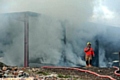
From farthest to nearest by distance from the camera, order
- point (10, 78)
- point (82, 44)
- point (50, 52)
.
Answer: point (82, 44), point (50, 52), point (10, 78)

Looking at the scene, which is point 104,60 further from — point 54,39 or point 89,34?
point 54,39

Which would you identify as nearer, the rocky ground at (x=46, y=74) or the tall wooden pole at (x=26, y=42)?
the rocky ground at (x=46, y=74)

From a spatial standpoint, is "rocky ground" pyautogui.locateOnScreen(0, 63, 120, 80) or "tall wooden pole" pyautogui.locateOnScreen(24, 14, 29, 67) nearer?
"rocky ground" pyautogui.locateOnScreen(0, 63, 120, 80)

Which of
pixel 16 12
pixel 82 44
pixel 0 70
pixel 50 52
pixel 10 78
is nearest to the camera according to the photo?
pixel 10 78

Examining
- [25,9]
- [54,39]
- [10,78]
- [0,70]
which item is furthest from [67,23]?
[10,78]

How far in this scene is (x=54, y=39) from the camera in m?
17.8

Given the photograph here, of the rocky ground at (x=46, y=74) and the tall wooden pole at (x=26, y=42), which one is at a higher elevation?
the tall wooden pole at (x=26, y=42)

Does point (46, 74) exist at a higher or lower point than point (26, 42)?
lower

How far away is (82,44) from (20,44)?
413 cm

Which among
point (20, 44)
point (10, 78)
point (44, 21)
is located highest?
point (44, 21)

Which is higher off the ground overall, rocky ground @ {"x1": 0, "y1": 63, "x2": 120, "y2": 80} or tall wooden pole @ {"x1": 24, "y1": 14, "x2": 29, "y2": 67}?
tall wooden pole @ {"x1": 24, "y1": 14, "x2": 29, "y2": 67}

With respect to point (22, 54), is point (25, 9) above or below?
above

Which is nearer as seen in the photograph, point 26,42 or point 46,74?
point 46,74

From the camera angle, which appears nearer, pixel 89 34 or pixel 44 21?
pixel 44 21
